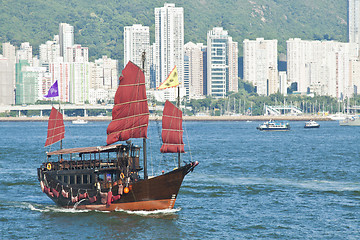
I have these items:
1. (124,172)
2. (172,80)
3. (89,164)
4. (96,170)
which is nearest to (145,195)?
(124,172)

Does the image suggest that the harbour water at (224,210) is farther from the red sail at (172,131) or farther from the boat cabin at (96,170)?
the boat cabin at (96,170)

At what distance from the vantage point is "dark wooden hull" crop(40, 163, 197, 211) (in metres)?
39.6

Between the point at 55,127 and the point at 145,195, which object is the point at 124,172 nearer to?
the point at 145,195

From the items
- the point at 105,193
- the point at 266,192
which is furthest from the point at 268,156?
the point at 105,193

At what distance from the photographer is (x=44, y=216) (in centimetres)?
4081

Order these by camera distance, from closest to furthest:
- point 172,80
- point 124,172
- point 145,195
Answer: point 145,195 → point 172,80 → point 124,172

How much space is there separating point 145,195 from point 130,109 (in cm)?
599

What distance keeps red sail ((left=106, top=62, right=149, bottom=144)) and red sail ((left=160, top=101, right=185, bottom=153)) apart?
4.85 ft

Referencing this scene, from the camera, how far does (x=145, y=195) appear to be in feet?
131

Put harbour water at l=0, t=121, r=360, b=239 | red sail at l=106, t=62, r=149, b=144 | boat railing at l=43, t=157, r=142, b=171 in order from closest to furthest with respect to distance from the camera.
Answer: harbour water at l=0, t=121, r=360, b=239
boat railing at l=43, t=157, r=142, b=171
red sail at l=106, t=62, r=149, b=144

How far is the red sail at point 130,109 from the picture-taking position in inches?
1668

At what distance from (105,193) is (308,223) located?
39.3 ft

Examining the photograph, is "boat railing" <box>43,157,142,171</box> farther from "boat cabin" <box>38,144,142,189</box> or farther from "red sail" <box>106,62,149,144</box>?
"red sail" <box>106,62,149,144</box>

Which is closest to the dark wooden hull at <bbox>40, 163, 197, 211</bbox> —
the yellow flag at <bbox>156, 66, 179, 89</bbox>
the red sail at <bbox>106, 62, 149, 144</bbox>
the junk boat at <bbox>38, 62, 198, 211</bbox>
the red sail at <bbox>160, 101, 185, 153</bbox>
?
the junk boat at <bbox>38, 62, 198, 211</bbox>
